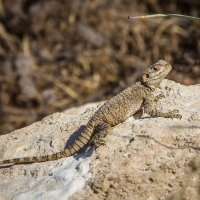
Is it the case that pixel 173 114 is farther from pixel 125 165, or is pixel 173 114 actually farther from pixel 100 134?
pixel 125 165

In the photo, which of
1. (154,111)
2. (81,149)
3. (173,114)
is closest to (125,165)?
(81,149)

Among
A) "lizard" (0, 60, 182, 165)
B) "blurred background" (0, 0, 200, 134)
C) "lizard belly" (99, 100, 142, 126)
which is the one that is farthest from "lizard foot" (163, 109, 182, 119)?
"blurred background" (0, 0, 200, 134)

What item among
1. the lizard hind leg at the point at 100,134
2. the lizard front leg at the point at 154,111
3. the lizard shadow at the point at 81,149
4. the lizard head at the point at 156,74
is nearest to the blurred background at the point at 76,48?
the lizard head at the point at 156,74

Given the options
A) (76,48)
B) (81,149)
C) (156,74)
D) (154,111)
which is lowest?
(76,48)

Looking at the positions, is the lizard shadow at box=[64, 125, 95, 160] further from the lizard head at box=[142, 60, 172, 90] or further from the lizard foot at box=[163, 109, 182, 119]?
the lizard head at box=[142, 60, 172, 90]

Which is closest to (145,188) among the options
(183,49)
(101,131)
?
(101,131)

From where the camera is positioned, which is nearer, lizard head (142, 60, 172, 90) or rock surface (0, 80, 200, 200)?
rock surface (0, 80, 200, 200)

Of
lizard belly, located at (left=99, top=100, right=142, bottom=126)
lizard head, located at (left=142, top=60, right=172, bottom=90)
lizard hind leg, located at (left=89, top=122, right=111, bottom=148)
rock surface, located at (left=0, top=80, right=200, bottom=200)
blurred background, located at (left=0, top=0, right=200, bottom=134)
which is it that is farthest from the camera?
blurred background, located at (left=0, top=0, right=200, bottom=134)

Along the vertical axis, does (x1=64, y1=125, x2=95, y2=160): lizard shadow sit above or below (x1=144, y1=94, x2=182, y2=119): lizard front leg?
below

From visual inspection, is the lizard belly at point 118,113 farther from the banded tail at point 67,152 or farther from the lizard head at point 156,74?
the lizard head at point 156,74
